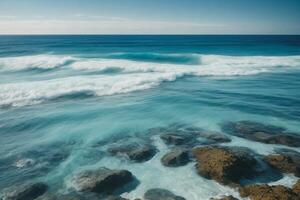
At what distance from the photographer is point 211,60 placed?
1586 inches

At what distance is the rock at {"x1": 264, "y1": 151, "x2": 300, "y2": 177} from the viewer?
29.1 ft

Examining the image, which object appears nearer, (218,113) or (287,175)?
(287,175)

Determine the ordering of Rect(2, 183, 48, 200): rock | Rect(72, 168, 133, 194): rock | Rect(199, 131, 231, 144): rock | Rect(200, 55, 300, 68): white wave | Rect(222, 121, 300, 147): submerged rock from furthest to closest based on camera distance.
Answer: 1. Rect(200, 55, 300, 68): white wave
2. Rect(199, 131, 231, 144): rock
3. Rect(222, 121, 300, 147): submerged rock
4. Rect(72, 168, 133, 194): rock
5. Rect(2, 183, 48, 200): rock

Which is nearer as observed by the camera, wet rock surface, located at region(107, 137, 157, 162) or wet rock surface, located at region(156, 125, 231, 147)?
wet rock surface, located at region(107, 137, 157, 162)

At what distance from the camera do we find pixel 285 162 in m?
9.20

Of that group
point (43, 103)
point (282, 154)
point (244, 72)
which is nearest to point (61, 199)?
point (282, 154)

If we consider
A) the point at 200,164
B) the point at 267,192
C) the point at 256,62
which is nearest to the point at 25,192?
the point at 200,164

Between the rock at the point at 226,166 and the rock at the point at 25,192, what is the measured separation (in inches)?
179

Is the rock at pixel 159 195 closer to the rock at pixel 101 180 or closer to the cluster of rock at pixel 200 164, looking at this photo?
the cluster of rock at pixel 200 164

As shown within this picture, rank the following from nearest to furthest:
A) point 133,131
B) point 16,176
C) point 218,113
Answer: point 16,176 → point 133,131 → point 218,113

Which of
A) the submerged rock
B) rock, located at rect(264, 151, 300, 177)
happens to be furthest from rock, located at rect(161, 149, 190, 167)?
the submerged rock

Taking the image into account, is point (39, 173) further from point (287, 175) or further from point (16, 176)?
point (287, 175)

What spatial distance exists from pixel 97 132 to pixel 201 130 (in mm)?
4423

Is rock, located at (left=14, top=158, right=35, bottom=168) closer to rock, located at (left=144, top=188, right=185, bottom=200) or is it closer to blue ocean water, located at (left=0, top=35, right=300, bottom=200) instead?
blue ocean water, located at (left=0, top=35, right=300, bottom=200)
